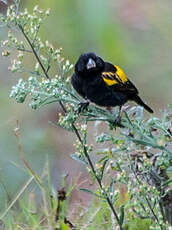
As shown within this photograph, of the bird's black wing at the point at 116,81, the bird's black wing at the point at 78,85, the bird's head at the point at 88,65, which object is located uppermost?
the bird's head at the point at 88,65

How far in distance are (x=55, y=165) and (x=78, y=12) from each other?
1864mm

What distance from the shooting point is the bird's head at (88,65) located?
2951 mm

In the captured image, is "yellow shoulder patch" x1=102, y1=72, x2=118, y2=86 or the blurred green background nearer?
the blurred green background

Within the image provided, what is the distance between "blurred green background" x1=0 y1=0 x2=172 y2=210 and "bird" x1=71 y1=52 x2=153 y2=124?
10 centimetres

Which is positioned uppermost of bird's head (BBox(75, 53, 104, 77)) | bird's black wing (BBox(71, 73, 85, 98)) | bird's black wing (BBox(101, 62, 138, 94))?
bird's head (BBox(75, 53, 104, 77))

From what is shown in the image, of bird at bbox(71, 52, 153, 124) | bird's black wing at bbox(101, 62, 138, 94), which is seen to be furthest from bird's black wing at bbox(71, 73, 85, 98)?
bird's black wing at bbox(101, 62, 138, 94)

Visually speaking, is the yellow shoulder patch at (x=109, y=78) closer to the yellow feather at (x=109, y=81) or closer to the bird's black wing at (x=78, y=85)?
the yellow feather at (x=109, y=81)

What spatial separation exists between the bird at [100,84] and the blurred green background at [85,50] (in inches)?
3.7

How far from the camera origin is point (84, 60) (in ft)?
9.94

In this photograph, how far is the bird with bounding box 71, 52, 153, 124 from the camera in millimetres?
2797

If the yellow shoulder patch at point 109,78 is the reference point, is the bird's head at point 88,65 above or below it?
above

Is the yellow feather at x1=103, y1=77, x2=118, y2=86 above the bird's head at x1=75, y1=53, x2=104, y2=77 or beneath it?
beneath

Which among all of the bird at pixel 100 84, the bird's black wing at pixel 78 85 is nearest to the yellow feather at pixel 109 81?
the bird at pixel 100 84

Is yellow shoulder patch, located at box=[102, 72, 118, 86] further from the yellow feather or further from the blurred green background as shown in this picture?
the blurred green background
